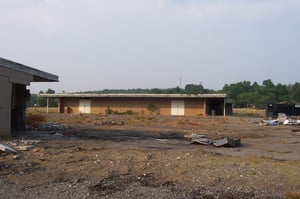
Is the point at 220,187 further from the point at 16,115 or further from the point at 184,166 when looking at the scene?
the point at 16,115

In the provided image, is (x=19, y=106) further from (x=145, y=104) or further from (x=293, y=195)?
(x=145, y=104)

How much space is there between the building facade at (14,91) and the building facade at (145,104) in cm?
3596

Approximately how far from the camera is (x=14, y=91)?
23312 millimetres

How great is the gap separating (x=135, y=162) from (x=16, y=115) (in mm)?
13813

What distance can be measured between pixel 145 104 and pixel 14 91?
126 feet

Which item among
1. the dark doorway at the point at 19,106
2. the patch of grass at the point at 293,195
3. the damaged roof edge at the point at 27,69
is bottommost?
the patch of grass at the point at 293,195

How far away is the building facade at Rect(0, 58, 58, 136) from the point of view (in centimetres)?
1847

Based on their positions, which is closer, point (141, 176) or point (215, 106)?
point (141, 176)

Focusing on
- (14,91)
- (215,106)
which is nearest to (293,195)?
(14,91)

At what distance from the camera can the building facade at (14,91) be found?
18469 mm

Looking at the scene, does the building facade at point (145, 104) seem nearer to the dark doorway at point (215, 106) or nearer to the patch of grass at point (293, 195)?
the dark doorway at point (215, 106)

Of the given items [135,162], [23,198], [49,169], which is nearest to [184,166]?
[135,162]

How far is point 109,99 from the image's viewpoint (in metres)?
62.3

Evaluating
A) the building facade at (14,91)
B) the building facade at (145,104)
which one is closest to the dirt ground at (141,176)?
the building facade at (14,91)
